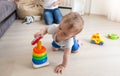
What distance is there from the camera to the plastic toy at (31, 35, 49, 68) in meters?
1.14

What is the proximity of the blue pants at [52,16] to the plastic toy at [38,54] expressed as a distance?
87cm

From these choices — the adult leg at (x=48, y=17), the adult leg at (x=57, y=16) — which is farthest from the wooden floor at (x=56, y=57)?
the adult leg at (x=57, y=16)

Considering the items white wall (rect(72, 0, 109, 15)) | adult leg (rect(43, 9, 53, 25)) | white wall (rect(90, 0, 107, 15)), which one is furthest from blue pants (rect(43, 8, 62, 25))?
white wall (rect(90, 0, 107, 15))

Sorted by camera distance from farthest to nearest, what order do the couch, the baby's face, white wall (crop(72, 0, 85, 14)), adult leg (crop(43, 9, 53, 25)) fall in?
white wall (crop(72, 0, 85, 14)), adult leg (crop(43, 9, 53, 25)), the couch, the baby's face

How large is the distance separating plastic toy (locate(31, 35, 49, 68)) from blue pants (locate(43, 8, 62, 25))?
2.86 ft

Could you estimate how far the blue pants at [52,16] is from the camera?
201cm

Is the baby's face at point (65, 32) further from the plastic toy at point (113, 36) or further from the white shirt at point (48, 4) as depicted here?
the white shirt at point (48, 4)

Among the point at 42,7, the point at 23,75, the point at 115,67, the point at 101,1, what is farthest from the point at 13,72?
the point at 101,1

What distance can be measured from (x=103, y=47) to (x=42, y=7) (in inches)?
40.8

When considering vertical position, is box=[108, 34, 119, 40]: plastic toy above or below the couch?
below

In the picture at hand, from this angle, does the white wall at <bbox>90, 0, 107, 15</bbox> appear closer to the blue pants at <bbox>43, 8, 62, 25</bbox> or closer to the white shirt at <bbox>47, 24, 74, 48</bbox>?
the blue pants at <bbox>43, 8, 62, 25</bbox>

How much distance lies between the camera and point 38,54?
1.14 meters

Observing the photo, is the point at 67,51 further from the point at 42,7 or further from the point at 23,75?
the point at 42,7

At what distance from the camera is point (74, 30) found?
1.07m
